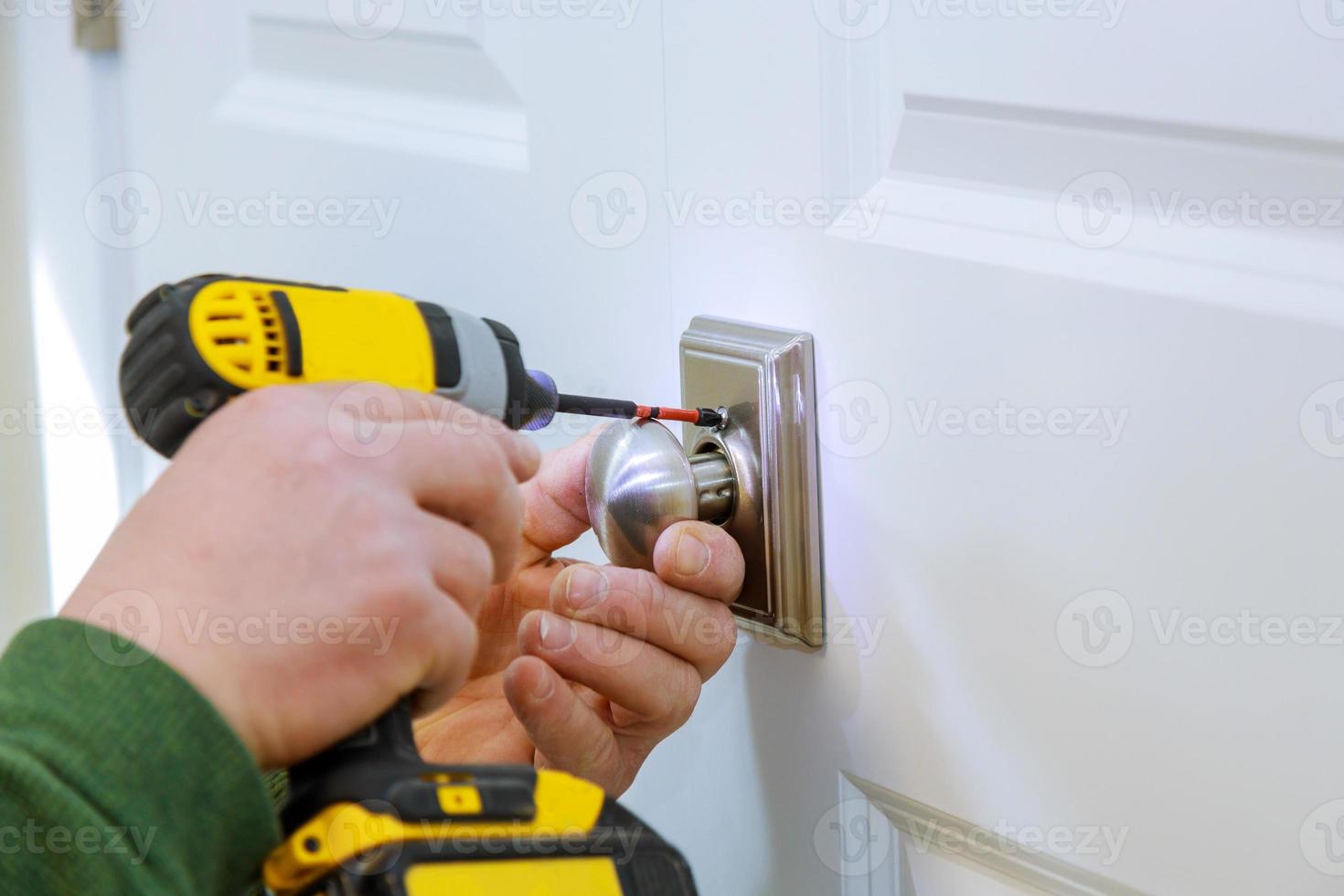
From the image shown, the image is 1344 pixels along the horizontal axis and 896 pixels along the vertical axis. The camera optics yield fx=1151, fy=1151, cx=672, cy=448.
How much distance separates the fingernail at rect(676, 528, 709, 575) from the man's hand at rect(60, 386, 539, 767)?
123mm

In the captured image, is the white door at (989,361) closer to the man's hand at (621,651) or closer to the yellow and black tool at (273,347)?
the man's hand at (621,651)

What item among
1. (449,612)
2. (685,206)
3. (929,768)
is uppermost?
(685,206)

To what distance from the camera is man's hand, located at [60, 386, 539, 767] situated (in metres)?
0.37

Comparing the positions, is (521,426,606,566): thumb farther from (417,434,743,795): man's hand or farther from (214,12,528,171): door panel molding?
(214,12,528,171): door panel molding

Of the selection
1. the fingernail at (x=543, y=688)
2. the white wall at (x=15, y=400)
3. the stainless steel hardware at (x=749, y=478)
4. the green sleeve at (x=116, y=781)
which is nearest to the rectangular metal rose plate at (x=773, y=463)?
the stainless steel hardware at (x=749, y=478)

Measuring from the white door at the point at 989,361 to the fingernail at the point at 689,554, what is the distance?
7cm

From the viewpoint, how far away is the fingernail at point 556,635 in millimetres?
529

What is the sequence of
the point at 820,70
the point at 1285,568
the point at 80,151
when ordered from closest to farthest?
the point at 1285,568 → the point at 820,70 → the point at 80,151

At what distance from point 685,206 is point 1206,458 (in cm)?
28

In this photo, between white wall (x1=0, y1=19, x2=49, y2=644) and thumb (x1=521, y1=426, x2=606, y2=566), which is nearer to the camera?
thumb (x1=521, y1=426, x2=606, y2=566)

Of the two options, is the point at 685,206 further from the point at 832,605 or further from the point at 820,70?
the point at 832,605

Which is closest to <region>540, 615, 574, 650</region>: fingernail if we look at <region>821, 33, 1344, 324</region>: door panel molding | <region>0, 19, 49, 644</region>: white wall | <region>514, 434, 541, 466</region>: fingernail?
<region>514, 434, 541, 466</region>: fingernail

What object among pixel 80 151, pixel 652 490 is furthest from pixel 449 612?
pixel 80 151

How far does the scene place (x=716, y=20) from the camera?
0.55m
